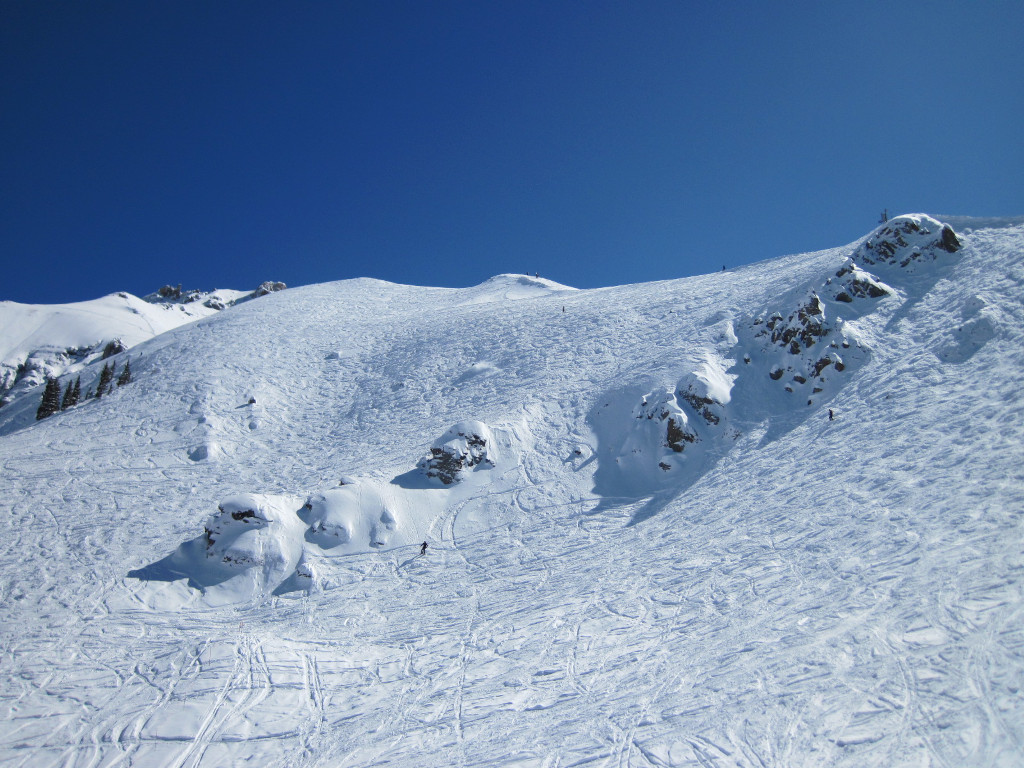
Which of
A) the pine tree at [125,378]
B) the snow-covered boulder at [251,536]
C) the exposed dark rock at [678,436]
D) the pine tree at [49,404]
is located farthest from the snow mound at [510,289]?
the snow-covered boulder at [251,536]

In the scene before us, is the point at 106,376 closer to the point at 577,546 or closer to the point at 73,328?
the point at 577,546

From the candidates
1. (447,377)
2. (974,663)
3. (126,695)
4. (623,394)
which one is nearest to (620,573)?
(974,663)

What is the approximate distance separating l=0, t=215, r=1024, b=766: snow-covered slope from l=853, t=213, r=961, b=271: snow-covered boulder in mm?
173

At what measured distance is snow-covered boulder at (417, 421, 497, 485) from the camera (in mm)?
23562

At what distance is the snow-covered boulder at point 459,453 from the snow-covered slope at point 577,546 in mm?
146

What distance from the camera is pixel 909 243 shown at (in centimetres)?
2891

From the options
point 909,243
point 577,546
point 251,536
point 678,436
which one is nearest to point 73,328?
point 251,536

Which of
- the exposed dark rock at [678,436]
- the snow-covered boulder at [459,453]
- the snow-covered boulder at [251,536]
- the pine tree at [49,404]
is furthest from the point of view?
the pine tree at [49,404]

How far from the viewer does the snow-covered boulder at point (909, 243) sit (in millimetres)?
27922

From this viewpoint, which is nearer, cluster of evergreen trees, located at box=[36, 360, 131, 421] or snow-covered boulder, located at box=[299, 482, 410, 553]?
snow-covered boulder, located at box=[299, 482, 410, 553]

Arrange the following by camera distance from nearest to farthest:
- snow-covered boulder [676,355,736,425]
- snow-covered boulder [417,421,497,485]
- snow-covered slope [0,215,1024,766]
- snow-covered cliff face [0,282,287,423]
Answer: snow-covered slope [0,215,1024,766] → snow-covered boulder [417,421,497,485] → snow-covered boulder [676,355,736,425] → snow-covered cliff face [0,282,287,423]

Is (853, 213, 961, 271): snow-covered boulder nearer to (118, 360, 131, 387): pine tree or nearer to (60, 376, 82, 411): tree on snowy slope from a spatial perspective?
(118, 360, 131, 387): pine tree

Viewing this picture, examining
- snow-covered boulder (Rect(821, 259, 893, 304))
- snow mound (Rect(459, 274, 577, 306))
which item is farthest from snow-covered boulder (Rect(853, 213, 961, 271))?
snow mound (Rect(459, 274, 577, 306))

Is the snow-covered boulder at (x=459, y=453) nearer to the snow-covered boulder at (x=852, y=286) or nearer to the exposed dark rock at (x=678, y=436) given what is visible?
the exposed dark rock at (x=678, y=436)
